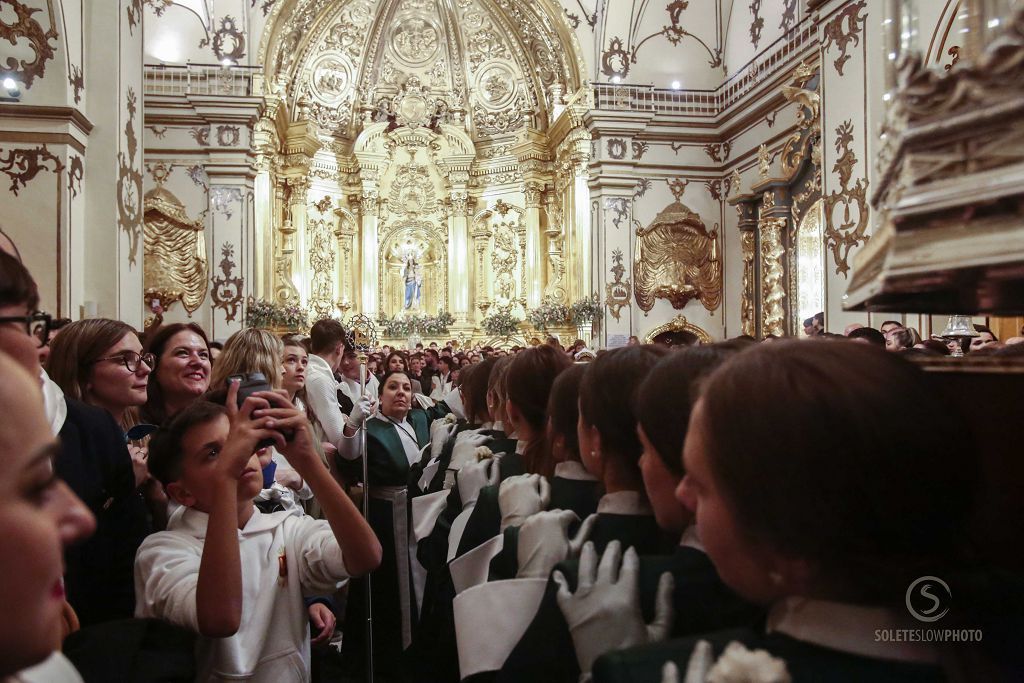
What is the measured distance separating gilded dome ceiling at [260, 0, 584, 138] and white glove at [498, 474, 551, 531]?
1596cm

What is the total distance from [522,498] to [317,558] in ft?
2.13

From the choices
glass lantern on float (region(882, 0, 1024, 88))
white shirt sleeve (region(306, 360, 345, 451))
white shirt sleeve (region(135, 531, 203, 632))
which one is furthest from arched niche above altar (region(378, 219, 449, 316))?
glass lantern on float (region(882, 0, 1024, 88))

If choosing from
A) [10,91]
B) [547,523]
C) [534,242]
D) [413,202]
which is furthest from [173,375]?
[413,202]

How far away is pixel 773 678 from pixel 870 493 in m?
0.27

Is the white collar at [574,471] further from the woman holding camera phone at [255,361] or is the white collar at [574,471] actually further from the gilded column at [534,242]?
the gilded column at [534,242]

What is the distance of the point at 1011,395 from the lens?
1.32 meters

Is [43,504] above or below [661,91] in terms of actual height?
below

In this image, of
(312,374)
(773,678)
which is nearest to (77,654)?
(773,678)

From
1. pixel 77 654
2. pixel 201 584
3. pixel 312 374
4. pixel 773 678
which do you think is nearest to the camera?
pixel 773 678

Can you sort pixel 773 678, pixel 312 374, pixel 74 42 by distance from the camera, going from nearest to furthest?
pixel 773 678
pixel 312 374
pixel 74 42

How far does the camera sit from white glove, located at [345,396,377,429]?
14.5 ft

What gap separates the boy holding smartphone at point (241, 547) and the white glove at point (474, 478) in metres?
0.88

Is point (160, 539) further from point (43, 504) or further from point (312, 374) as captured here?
point (312, 374)

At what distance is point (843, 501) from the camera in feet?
3.28
